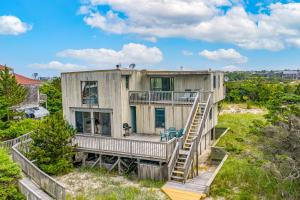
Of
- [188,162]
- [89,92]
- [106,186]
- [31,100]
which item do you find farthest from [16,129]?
[188,162]

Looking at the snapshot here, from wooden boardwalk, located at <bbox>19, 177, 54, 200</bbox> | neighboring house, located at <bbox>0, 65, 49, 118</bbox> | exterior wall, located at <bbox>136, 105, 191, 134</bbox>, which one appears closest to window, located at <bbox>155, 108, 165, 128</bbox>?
exterior wall, located at <bbox>136, 105, 191, 134</bbox>

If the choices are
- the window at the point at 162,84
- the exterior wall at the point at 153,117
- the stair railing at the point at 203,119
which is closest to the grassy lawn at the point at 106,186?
the stair railing at the point at 203,119

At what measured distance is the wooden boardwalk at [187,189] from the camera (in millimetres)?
12242

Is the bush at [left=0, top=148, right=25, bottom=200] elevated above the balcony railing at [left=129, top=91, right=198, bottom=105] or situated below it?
below

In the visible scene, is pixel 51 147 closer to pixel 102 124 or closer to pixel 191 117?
pixel 102 124

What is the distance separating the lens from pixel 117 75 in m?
17.9

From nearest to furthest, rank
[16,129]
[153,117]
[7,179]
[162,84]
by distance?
[7,179] < [153,117] < [162,84] < [16,129]

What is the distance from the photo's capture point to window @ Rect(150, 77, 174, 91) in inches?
789

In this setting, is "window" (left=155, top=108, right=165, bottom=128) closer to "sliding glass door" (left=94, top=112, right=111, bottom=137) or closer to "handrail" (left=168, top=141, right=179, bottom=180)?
"sliding glass door" (left=94, top=112, right=111, bottom=137)

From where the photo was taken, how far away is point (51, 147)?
15648 millimetres

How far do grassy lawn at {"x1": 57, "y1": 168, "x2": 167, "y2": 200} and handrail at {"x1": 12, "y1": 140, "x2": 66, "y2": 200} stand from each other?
986mm

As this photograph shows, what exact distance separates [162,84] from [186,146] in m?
6.18

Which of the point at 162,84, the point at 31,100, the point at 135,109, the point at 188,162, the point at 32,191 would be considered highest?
the point at 162,84

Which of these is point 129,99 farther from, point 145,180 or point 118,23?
point 118,23
